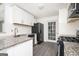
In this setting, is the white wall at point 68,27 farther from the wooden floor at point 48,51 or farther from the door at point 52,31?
the wooden floor at point 48,51

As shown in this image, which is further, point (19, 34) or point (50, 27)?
point (19, 34)

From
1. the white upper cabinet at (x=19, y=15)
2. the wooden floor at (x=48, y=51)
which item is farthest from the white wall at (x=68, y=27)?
the white upper cabinet at (x=19, y=15)

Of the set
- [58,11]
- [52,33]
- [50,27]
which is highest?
[58,11]

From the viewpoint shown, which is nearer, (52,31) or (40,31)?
(52,31)

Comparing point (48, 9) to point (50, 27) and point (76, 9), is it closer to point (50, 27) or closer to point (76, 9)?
point (50, 27)

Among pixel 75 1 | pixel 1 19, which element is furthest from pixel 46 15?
pixel 1 19

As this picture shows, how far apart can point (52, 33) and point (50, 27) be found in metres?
0.12

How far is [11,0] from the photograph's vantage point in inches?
40.5

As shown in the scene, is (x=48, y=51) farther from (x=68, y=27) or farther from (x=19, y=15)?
(x=19, y=15)

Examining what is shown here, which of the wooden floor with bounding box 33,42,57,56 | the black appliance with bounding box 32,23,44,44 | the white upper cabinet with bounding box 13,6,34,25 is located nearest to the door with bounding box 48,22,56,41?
the wooden floor with bounding box 33,42,57,56

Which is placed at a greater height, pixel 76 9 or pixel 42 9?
pixel 42 9

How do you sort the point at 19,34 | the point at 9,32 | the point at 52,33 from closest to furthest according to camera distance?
1. the point at 52,33
2. the point at 9,32
3. the point at 19,34

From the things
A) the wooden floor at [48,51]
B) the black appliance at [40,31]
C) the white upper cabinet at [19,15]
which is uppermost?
the white upper cabinet at [19,15]

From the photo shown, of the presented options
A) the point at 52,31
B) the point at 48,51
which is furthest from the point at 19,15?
the point at 48,51
